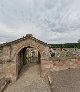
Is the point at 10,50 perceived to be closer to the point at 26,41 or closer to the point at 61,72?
the point at 26,41

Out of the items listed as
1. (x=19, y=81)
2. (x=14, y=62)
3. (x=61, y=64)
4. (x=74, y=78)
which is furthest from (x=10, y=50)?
(x=74, y=78)

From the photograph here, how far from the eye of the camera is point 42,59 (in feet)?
65.4

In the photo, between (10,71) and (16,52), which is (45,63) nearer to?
(16,52)

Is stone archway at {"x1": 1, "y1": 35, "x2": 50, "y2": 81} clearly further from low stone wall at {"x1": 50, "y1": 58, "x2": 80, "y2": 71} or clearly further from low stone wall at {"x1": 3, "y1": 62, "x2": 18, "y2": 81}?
low stone wall at {"x1": 50, "y1": 58, "x2": 80, "y2": 71}

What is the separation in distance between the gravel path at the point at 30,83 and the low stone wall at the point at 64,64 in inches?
77.2

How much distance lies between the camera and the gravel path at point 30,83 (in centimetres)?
1688

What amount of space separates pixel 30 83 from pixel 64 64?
4.44 m

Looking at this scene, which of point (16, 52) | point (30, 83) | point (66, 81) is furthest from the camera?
point (16, 52)

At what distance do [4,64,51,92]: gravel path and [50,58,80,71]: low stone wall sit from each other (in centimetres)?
196

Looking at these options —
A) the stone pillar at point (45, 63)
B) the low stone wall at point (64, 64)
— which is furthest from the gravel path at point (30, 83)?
the low stone wall at point (64, 64)

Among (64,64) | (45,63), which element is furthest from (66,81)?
(45,63)

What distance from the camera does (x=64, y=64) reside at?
20.3 meters

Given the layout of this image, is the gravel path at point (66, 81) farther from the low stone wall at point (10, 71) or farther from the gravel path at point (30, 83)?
the low stone wall at point (10, 71)

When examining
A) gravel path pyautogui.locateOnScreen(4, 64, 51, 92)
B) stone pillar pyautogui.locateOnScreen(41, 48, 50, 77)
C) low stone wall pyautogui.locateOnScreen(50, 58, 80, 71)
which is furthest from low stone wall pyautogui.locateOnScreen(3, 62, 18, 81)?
low stone wall pyautogui.locateOnScreen(50, 58, 80, 71)
